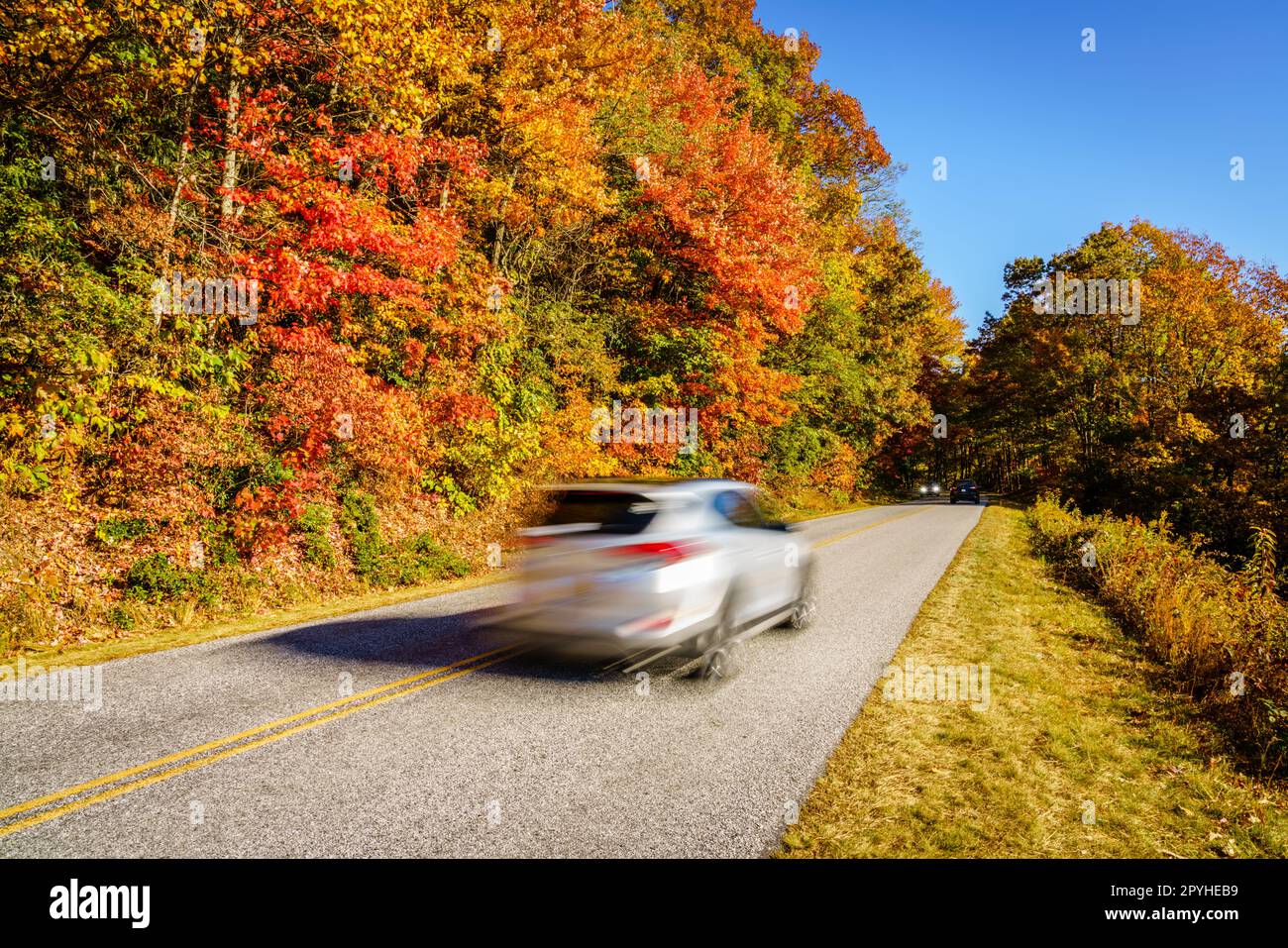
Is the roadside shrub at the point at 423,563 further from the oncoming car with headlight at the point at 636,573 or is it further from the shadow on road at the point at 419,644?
the oncoming car with headlight at the point at 636,573

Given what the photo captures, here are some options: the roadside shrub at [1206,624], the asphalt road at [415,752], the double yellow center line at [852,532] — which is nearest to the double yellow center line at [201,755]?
the asphalt road at [415,752]

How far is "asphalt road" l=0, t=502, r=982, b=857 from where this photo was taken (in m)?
3.38

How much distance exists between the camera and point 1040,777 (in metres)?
4.30

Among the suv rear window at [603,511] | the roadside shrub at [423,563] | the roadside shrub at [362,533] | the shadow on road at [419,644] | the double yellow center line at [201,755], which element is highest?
the suv rear window at [603,511]

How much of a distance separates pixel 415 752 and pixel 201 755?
1.42m

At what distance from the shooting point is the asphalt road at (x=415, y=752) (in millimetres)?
3381

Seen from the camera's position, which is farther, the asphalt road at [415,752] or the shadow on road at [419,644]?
the shadow on road at [419,644]

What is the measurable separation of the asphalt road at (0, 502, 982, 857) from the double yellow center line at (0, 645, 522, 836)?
0.02 m

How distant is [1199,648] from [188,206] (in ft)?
49.1

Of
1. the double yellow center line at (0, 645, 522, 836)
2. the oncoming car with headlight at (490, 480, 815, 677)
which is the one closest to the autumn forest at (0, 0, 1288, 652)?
the double yellow center line at (0, 645, 522, 836)

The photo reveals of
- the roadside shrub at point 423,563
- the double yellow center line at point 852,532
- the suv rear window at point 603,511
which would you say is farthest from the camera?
the double yellow center line at point 852,532

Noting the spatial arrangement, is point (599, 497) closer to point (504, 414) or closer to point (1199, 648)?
point (1199, 648)

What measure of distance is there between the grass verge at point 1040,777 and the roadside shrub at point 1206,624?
29cm
